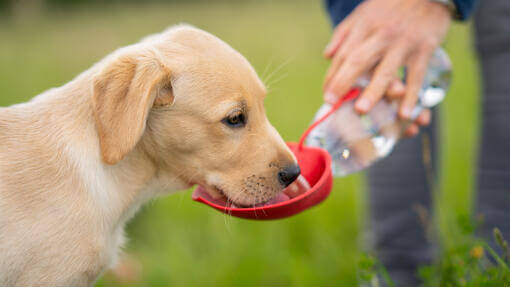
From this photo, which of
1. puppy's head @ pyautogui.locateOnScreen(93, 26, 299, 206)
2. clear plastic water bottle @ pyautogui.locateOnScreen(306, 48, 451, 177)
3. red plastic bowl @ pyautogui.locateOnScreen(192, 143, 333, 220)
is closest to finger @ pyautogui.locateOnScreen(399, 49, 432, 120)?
clear plastic water bottle @ pyautogui.locateOnScreen(306, 48, 451, 177)

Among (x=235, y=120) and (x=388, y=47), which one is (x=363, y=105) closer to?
(x=388, y=47)

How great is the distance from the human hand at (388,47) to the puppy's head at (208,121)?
0.47 meters

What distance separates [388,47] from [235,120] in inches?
33.3

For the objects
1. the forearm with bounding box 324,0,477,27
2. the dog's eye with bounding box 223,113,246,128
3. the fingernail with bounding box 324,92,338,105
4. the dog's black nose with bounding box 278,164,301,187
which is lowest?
the dog's black nose with bounding box 278,164,301,187

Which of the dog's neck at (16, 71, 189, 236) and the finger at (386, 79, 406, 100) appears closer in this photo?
the dog's neck at (16, 71, 189, 236)

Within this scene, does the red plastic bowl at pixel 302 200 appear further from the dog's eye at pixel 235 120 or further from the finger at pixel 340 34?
the finger at pixel 340 34

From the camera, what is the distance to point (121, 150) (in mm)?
1938

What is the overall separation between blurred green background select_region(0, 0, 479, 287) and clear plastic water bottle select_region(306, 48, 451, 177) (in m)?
0.39

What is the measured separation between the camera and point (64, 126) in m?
2.06

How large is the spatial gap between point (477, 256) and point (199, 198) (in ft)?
4.07

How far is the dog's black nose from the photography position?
2.16 metres

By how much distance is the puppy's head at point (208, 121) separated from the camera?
6.95 ft

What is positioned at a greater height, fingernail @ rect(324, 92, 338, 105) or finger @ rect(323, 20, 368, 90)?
finger @ rect(323, 20, 368, 90)

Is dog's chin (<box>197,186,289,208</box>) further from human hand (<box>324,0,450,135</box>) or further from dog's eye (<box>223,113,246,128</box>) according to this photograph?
human hand (<box>324,0,450,135</box>)
